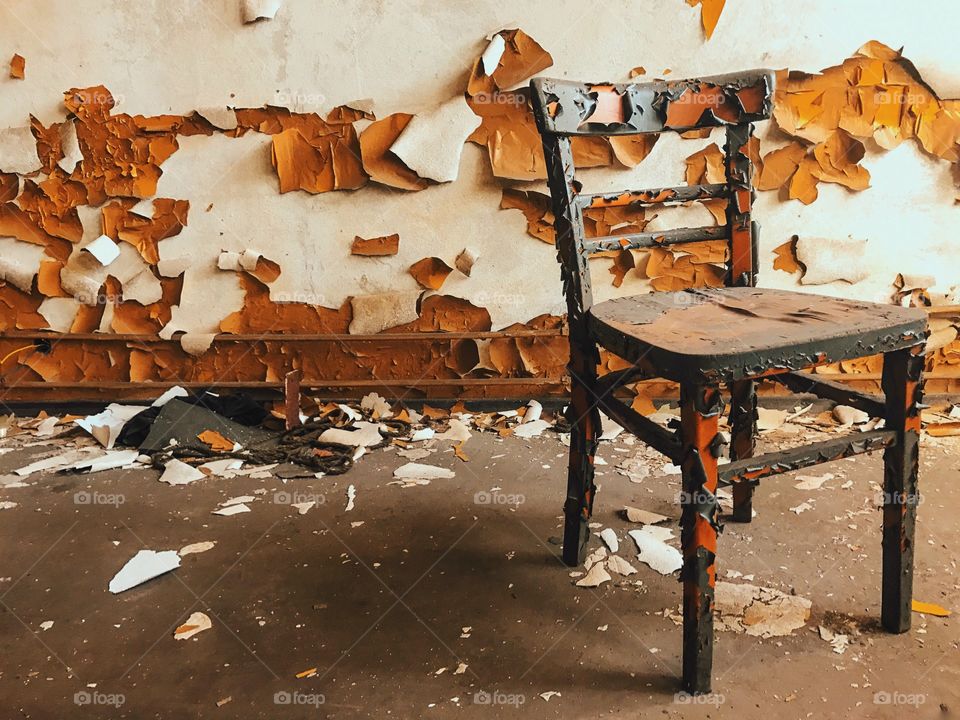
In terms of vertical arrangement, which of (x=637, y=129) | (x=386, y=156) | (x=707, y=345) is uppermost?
(x=386, y=156)

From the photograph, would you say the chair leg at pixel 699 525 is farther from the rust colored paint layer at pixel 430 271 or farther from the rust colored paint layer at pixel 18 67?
the rust colored paint layer at pixel 18 67

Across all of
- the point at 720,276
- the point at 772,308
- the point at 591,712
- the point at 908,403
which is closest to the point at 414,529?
the point at 591,712

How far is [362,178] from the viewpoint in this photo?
8.05 feet

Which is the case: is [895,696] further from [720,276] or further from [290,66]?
[290,66]

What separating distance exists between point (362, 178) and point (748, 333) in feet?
5.32

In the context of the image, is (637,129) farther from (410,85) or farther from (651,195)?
(410,85)

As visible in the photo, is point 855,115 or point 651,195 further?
point 855,115

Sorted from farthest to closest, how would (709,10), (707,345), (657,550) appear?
(709,10), (657,550), (707,345)

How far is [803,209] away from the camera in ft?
8.12

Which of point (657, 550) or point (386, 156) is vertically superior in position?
point (386, 156)

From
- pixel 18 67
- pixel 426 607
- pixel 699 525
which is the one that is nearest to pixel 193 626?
pixel 426 607

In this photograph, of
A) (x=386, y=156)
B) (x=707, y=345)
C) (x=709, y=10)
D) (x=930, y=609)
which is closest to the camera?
(x=707, y=345)

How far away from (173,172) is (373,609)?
5.73 feet

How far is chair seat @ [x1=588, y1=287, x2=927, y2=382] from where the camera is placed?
1.13 meters
